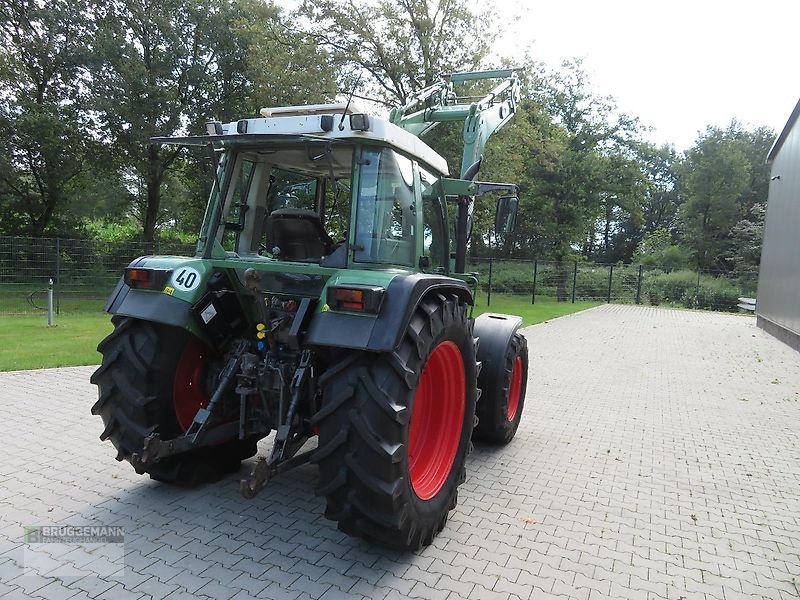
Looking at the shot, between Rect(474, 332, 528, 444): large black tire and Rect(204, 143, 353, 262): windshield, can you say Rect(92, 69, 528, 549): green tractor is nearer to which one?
Rect(204, 143, 353, 262): windshield

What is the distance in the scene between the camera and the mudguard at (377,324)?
2805mm

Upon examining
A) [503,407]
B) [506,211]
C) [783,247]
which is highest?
[783,247]

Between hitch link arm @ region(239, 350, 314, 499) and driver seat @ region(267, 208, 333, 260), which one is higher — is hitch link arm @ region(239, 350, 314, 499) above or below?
below

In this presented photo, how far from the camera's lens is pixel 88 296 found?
46.8 feet

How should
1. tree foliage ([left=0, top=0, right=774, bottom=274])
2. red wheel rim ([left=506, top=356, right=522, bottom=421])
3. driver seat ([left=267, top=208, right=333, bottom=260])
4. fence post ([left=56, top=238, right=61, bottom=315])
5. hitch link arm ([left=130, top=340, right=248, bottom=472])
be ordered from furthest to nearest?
tree foliage ([left=0, top=0, right=774, bottom=274]) < fence post ([left=56, top=238, right=61, bottom=315]) < red wheel rim ([left=506, top=356, right=522, bottom=421]) < driver seat ([left=267, top=208, right=333, bottom=260]) < hitch link arm ([left=130, top=340, right=248, bottom=472])

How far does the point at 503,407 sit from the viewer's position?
5012 millimetres

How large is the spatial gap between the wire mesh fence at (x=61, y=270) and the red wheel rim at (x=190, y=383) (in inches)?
438

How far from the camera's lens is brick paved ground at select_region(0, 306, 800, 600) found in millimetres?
2926

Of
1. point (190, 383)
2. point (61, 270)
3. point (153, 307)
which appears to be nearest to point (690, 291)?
point (61, 270)

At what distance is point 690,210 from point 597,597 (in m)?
45.4

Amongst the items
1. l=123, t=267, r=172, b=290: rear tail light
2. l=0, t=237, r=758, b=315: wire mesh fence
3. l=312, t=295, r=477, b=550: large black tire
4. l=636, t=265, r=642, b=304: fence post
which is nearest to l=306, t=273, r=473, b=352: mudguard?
l=312, t=295, r=477, b=550: large black tire

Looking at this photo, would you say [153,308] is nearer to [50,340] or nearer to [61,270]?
[50,340]

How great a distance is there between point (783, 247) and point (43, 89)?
25.0m

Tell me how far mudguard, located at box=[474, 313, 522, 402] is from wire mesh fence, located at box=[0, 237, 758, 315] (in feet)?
5.16
